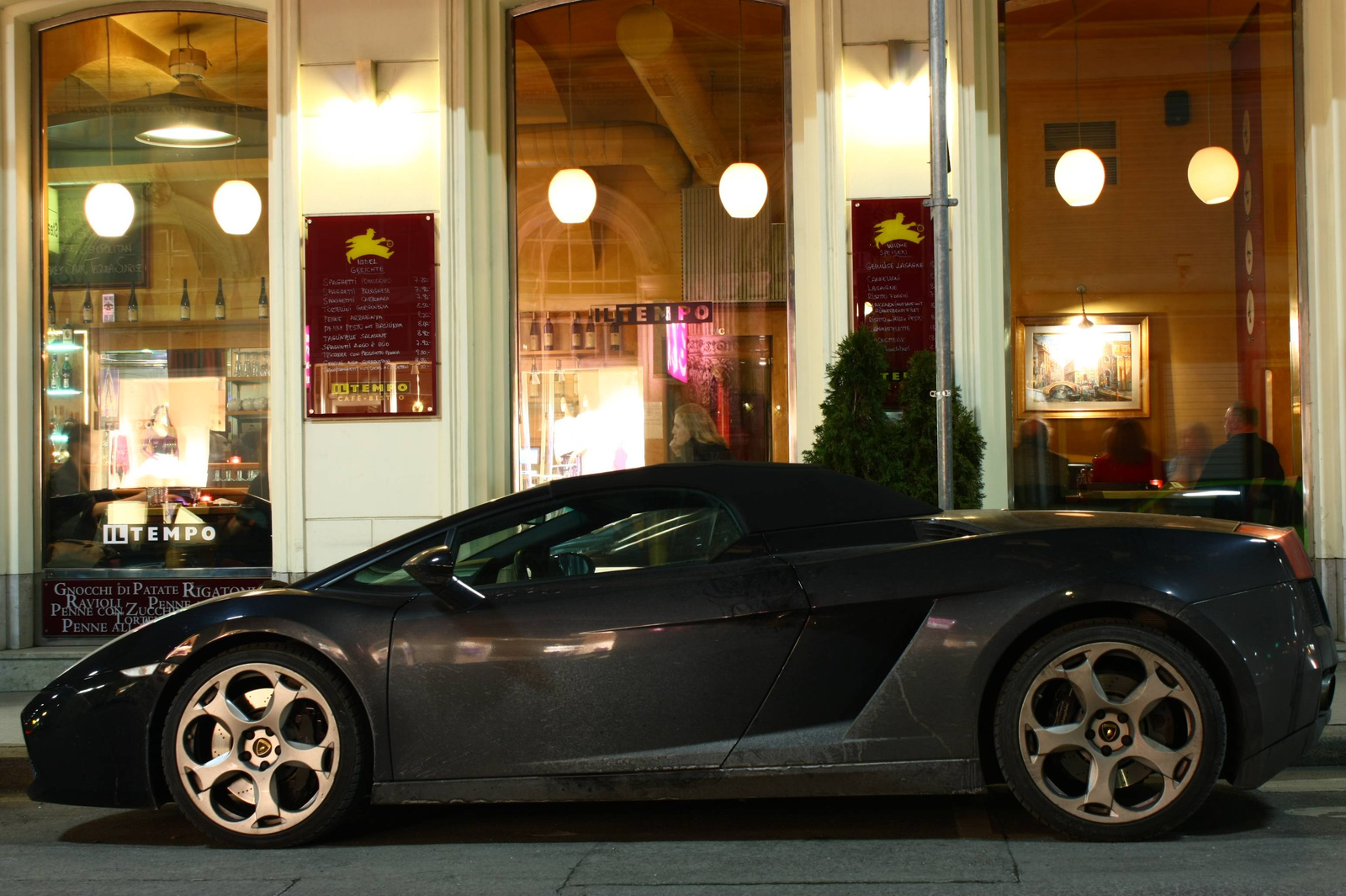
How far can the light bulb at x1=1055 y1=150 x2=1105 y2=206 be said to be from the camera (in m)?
8.62

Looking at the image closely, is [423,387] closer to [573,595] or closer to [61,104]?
[61,104]

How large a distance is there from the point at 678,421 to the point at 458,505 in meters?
1.57

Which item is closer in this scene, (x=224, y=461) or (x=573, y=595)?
(x=573, y=595)

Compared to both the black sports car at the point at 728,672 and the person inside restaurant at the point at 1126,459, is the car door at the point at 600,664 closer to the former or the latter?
the black sports car at the point at 728,672

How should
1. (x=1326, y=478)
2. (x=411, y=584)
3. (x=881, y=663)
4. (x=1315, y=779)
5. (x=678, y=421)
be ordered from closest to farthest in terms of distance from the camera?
(x=881, y=663), (x=411, y=584), (x=1315, y=779), (x=1326, y=478), (x=678, y=421)

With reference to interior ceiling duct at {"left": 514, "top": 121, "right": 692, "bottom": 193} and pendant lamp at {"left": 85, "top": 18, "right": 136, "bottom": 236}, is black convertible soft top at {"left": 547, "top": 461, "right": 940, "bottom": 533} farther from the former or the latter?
pendant lamp at {"left": 85, "top": 18, "right": 136, "bottom": 236}

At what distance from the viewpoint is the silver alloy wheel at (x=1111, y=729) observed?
12.9 ft

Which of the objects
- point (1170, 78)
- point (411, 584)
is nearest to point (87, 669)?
point (411, 584)

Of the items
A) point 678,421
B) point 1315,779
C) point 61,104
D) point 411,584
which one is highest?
point 61,104

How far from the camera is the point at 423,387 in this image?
8.19 metres

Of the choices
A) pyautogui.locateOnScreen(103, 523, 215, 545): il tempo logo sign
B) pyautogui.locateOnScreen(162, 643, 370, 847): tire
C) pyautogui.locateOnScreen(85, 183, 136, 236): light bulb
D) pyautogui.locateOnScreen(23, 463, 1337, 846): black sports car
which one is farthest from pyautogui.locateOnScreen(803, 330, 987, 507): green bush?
pyautogui.locateOnScreen(85, 183, 136, 236): light bulb

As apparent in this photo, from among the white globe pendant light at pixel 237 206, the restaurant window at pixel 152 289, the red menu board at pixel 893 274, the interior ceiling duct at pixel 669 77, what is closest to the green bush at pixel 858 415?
the red menu board at pixel 893 274

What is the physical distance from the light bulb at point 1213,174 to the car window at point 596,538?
19.1ft

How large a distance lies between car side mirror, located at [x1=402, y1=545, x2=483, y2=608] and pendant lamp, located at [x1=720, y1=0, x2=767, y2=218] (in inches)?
193
